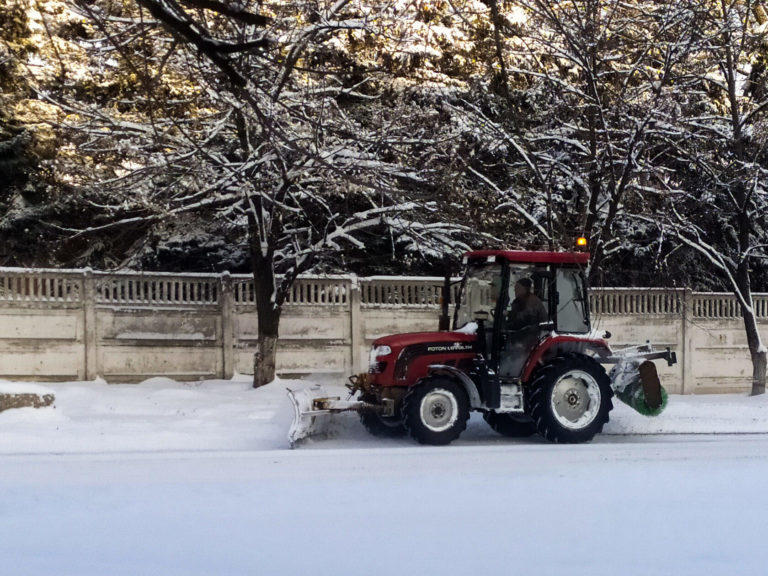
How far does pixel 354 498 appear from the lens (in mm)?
7430

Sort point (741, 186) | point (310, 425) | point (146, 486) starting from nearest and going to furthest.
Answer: point (146, 486) → point (310, 425) → point (741, 186)

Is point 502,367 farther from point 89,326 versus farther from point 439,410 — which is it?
point 89,326

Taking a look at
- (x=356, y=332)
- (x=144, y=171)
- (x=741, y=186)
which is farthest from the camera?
(x=741, y=186)

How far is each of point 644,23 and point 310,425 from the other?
373 inches

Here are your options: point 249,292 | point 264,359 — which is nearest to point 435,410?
point 264,359

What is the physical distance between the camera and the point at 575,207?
1691 centimetres

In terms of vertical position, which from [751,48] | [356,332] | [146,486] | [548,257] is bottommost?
[146,486]

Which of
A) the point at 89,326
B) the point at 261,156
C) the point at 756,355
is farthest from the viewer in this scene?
the point at 756,355

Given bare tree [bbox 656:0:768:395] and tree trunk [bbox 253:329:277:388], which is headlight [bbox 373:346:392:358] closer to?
tree trunk [bbox 253:329:277:388]

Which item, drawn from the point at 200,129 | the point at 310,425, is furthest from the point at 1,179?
the point at 310,425

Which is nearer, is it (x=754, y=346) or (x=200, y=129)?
(x=200, y=129)

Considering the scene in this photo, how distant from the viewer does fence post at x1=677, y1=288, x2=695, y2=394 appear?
16.1 m

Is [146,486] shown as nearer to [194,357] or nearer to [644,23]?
[194,357]

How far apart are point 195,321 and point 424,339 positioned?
5.10 meters
